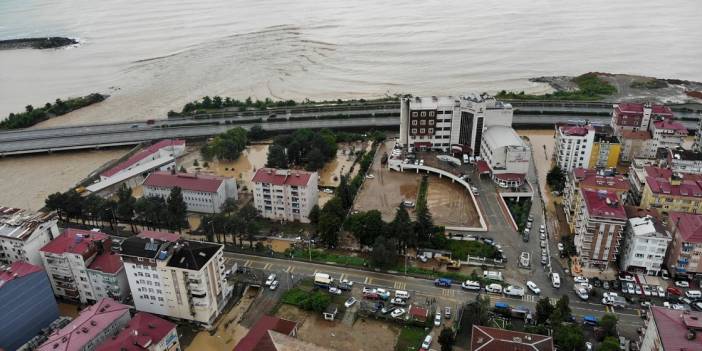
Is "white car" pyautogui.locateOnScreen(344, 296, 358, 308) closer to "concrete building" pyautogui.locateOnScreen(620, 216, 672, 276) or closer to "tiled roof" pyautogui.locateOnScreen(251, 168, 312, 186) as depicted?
"tiled roof" pyautogui.locateOnScreen(251, 168, 312, 186)

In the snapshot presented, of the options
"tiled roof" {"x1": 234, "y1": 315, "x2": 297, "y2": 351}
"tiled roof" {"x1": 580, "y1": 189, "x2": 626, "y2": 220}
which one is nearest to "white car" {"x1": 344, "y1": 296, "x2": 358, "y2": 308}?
"tiled roof" {"x1": 234, "y1": 315, "x2": 297, "y2": 351}

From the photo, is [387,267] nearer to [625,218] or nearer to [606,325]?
[606,325]

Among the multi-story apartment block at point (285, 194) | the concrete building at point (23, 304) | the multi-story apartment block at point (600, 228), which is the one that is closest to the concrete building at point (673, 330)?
the multi-story apartment block at point (600, 228)

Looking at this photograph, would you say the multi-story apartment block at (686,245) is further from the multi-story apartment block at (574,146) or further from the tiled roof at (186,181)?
the tiled roof at (186,181)

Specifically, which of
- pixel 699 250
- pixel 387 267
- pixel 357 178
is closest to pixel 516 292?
pixel 387 267

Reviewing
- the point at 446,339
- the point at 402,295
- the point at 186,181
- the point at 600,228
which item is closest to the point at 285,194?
the point at 186,181

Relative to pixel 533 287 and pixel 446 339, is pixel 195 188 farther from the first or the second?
pixel 533 287
